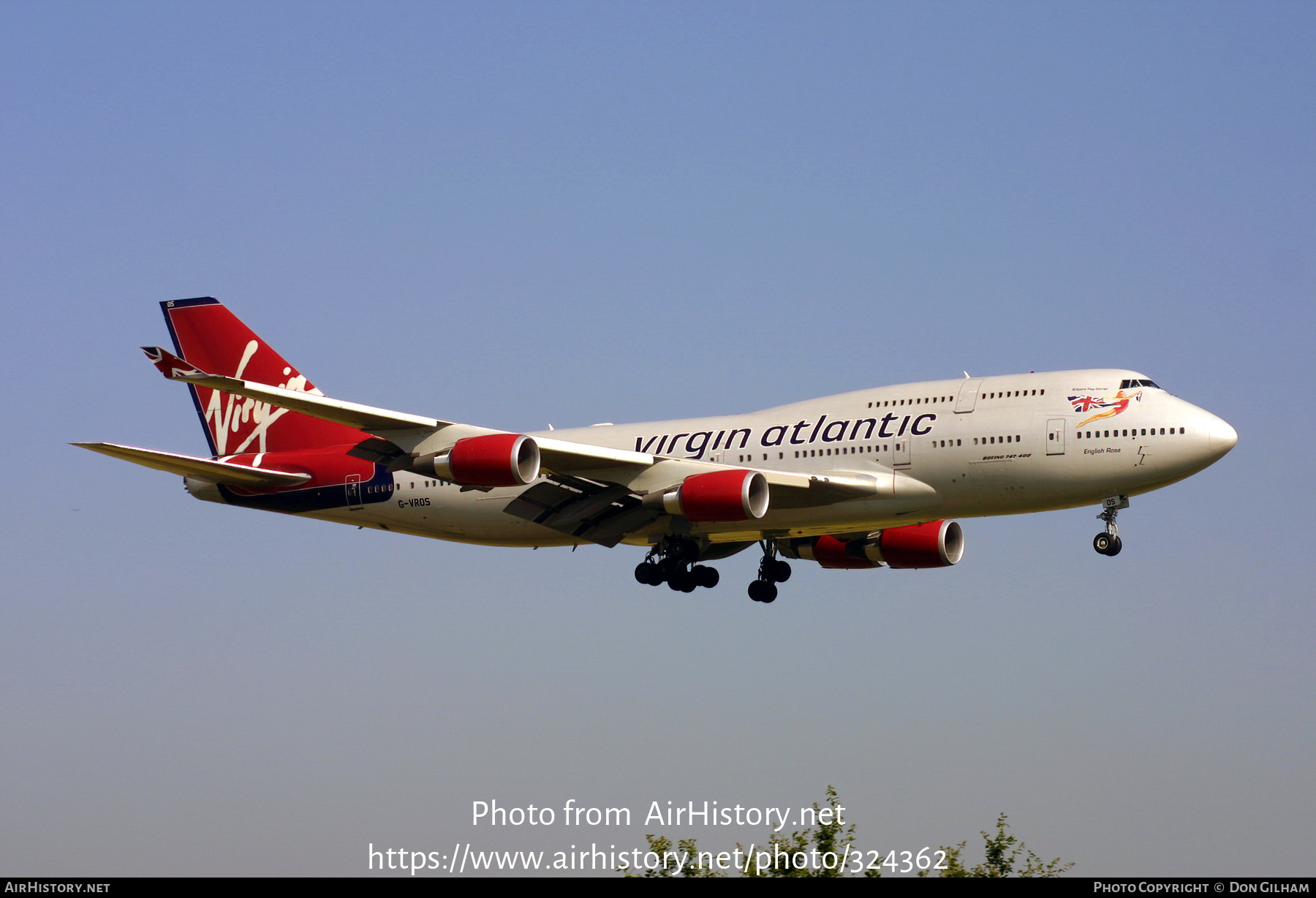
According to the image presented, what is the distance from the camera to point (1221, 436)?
41812 mm

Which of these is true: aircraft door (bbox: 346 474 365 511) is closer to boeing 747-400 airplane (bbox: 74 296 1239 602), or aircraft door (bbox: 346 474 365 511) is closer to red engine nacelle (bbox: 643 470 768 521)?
boeing 747-400 airplane (bbox: 74 296 1239 602)

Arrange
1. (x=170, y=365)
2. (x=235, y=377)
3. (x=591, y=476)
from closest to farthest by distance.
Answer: (x=170, y=365)
(x=591, y=476)
(x=235, y=377)

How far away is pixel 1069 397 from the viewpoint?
42.7 m

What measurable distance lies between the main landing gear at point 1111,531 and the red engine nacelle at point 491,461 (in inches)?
580

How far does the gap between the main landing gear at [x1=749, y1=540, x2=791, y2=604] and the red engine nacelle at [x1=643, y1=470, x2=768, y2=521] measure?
7347 millimetres

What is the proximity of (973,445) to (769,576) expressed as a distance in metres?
10.4

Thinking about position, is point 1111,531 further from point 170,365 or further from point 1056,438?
point 170,365

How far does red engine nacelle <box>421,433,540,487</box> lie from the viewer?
42000 mm

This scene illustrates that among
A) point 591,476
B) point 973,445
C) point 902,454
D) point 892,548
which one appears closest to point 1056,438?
point 973,445
